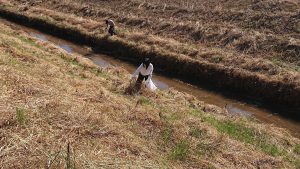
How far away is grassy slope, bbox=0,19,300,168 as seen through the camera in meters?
6.33

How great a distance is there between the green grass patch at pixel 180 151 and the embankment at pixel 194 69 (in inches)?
402

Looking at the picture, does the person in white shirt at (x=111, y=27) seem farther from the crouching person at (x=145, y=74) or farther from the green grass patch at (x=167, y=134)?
the green grass patch at (x=167, y=134)

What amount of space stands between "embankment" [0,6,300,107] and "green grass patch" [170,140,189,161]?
10.2m

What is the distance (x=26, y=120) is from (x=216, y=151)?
12.8ft

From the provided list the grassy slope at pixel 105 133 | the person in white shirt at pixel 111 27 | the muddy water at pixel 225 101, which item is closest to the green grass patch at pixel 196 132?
the grassy slope at pixel 105 133

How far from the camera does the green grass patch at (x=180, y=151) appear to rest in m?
7.55

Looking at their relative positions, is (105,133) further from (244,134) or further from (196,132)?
(244,134)

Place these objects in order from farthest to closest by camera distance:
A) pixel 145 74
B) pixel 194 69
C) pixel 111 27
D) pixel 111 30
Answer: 1. pixel 111 30
2. pixel 111 27
3. pixel 194 69
4. pixel 145 74

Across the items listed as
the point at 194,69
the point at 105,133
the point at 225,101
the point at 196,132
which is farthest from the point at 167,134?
the point at 194,69

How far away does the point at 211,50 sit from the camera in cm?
2130

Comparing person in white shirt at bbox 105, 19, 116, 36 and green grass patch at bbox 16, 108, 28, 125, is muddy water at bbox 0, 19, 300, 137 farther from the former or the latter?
green grass patch at bbox 16, 108, 28, 125

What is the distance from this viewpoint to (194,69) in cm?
2008

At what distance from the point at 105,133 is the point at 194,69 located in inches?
509

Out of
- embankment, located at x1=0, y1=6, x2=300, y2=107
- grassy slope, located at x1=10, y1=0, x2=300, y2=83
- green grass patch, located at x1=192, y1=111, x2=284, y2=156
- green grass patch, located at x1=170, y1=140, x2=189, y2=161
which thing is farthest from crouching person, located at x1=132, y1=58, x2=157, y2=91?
grassy slope, located at x1=10, y1=0, x2=300, y2=83
